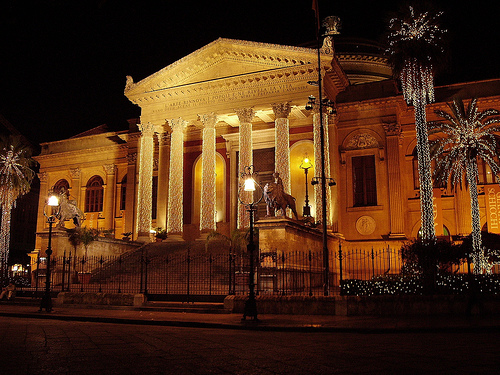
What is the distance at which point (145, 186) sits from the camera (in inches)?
1398

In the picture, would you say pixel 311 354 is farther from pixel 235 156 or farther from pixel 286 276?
pixel 235 156

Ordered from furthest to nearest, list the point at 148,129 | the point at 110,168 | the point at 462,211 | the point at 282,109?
the point at 110,168 < the point at 148,129 < the point at 282,109 < the point at 462,211

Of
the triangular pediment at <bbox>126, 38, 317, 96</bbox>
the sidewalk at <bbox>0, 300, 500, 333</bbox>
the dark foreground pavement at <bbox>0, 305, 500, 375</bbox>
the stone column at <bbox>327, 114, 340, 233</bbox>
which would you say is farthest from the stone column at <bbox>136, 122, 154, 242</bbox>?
the dark foreground pavement at <bbox>0, 305, 500, 375</bbox>

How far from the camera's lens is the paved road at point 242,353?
287 inches

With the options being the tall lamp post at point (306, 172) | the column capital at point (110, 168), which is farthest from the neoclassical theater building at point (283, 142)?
the column capital at point (110, 168)

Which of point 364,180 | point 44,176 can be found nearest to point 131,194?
point 44,176

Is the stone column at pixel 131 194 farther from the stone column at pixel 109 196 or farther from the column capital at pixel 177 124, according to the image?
the column capital at pixel 177 124

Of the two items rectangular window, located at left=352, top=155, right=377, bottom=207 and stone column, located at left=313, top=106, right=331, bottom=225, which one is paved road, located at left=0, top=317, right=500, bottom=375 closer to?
stone column, located at left=313, top=106, right=331, bottom=225

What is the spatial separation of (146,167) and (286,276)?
18.5 metres

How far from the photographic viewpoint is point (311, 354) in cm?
870

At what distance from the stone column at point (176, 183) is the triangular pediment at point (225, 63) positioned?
3036 mm

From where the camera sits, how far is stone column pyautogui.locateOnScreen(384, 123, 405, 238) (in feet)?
108

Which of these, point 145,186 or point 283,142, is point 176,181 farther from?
point 283,142

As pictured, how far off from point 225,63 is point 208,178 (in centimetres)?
792
